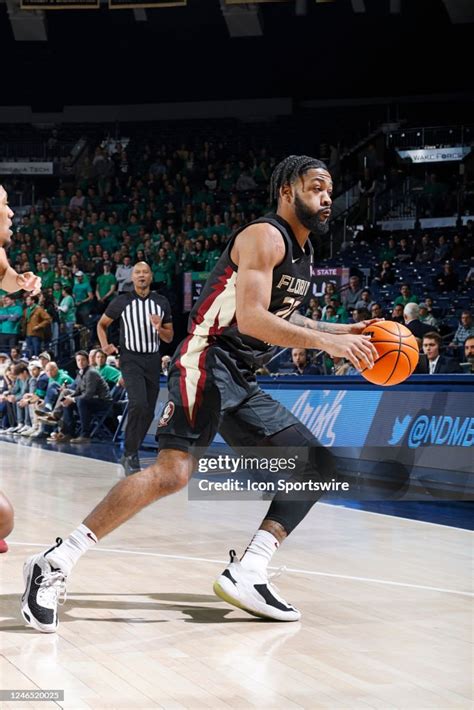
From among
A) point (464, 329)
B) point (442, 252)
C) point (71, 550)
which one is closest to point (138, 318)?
point (464, 329)

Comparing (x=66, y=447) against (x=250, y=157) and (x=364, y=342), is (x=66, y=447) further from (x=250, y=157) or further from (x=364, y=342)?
(x=250, y=157)

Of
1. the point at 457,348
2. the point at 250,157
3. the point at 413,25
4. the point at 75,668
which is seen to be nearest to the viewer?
the point at 75,668

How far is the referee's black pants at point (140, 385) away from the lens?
9.68 m

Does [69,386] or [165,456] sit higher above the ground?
[165,456]

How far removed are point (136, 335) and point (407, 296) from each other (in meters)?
6.60

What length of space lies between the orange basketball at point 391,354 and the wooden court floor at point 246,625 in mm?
1035

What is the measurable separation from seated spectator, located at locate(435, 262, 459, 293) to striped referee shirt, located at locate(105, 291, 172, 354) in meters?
7.87

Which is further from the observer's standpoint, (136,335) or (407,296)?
(407,296)

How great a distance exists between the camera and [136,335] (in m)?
9.56

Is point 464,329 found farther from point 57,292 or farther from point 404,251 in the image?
point 57,292

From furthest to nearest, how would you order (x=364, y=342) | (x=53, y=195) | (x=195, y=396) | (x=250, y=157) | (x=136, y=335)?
1. (x=53, y=195)
2. (x=250, y=157)
3. (x=136, y=335)
4. (x=195, y=396)
5. (x=364, y=342)

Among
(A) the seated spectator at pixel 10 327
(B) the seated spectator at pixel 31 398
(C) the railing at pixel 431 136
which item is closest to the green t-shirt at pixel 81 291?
(A) the seated spectator at pixel 10 327

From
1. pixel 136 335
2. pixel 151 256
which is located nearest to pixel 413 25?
pixel 151 256

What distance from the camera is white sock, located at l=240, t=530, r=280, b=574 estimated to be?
4129 millimetres
